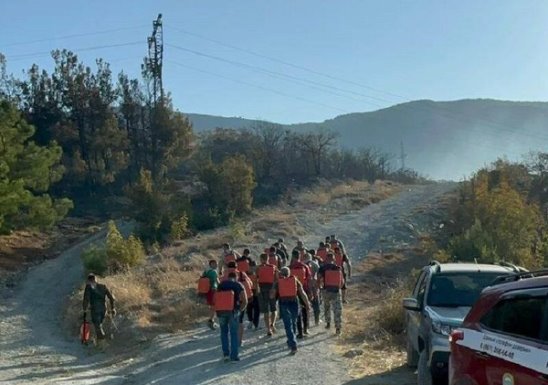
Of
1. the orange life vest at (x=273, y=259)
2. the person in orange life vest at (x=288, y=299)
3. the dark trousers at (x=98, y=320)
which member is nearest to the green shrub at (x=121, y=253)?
the dark trousers at (x=98, y=320)

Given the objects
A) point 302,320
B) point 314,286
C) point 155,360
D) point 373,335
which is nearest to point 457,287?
point 373,335

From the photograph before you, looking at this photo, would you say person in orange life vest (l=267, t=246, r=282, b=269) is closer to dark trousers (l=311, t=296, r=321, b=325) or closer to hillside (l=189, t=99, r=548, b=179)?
dark trousers (l=311, t=296, r=321, b=325)

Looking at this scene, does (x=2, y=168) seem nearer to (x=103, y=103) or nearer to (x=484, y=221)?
(x=484, y=221)

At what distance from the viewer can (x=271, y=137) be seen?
7406 centimetres

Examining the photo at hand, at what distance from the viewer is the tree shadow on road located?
1214 cm

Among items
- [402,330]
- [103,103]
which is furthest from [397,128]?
[402,330]

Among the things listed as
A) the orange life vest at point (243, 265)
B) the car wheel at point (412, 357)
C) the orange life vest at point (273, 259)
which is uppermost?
the orange life vest at point (273, 259)

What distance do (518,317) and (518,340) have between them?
251 mm

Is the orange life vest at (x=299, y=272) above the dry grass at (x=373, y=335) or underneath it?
above

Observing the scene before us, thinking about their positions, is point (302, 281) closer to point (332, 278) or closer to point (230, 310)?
point (332, 278)

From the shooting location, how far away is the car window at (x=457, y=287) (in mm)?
11031

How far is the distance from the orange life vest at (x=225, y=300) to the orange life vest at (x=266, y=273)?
121 inches

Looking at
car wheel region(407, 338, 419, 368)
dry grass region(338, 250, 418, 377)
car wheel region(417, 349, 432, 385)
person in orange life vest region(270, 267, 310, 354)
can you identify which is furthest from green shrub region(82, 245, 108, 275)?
car wheel region(417, 349, 432, 385)

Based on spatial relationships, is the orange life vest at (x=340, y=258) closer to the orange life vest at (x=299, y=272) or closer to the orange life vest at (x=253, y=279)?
the orange life vest at (x=253, y=279)
